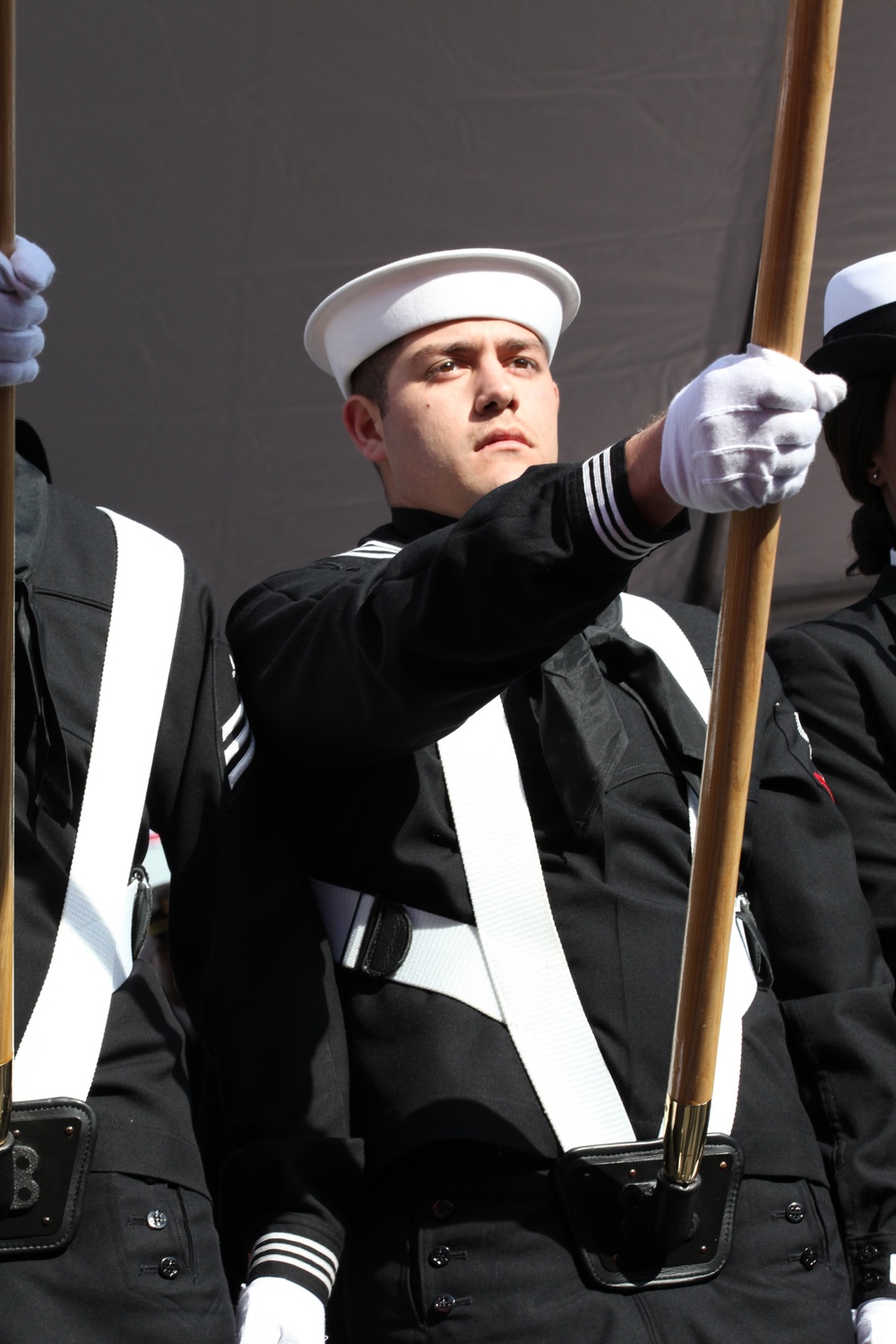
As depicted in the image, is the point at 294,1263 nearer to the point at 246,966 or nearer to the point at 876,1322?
the point at 246,966

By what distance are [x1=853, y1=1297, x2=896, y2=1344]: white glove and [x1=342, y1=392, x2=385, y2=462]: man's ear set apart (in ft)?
4.31

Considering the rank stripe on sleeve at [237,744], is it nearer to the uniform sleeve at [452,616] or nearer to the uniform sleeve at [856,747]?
the uniform sleeve at [452,616]

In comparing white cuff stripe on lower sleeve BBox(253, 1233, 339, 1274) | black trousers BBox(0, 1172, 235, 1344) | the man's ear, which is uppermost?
the man's ear

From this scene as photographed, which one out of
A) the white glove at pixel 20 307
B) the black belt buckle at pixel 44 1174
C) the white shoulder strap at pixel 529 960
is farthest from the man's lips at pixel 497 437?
the black belt buckle at pixel 44 1174

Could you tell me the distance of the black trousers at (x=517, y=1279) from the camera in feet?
5.38

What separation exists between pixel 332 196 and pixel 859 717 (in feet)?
4.76

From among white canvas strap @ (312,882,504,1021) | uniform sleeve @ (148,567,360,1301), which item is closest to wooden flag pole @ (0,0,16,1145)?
uniform sleeve @ (148,567,360,1301)

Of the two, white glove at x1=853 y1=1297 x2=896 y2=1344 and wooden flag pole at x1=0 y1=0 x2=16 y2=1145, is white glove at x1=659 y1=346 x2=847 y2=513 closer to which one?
wooden flag pole at x1=0 y1=0 x2=16 y2=1145

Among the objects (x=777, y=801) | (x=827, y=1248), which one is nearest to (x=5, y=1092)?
(x=827, y=1248)

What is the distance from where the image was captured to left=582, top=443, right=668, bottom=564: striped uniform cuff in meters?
1.48

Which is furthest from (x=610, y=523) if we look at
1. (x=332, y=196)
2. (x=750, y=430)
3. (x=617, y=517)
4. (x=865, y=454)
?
(x=332, y=196)

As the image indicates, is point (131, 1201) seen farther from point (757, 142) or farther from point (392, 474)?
point (757, 142)

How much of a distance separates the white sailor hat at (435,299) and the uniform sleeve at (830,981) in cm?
68

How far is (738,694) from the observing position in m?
1.51
